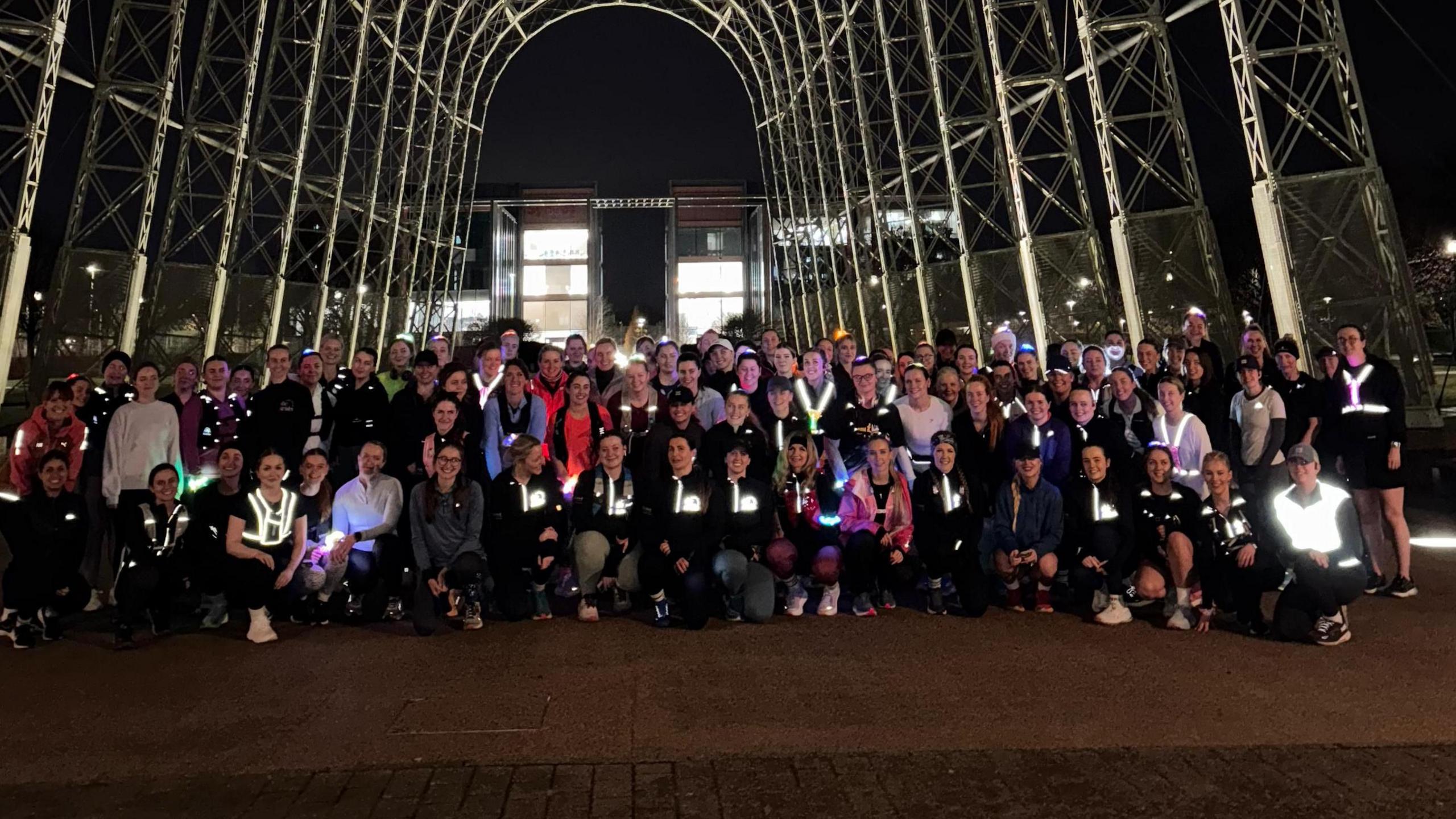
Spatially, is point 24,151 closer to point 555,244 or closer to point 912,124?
point 912,124

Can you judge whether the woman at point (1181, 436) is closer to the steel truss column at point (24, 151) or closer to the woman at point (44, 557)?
the woman at point (44, 557)

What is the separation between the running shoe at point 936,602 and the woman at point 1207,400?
2.79 metres

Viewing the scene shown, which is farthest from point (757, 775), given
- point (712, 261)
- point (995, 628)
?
point (712, 261)

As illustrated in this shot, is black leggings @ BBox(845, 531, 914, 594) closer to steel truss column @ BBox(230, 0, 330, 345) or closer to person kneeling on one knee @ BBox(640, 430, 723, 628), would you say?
person kneeling on one knee @ BBox(640, 430, 723, 628)

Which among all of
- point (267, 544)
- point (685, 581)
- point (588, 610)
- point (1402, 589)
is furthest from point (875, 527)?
point (267, 544)

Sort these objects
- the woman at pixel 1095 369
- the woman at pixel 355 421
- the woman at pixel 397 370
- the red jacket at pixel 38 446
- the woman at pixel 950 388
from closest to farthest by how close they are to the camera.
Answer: the red jacket at pixel 38 446
the woman at pixel 355 421
the woman at pixel 950 388
the woman at pixel 1095 369
the woman at pixel 397 370

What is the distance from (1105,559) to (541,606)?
3.86 m

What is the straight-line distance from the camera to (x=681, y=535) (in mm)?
6148

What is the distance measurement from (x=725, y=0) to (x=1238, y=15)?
80.5ft

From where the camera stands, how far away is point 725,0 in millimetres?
33750

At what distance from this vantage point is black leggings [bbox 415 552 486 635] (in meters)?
5.84

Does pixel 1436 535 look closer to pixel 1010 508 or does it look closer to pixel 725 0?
pixel 1010 508

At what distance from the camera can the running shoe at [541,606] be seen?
6.26 meters

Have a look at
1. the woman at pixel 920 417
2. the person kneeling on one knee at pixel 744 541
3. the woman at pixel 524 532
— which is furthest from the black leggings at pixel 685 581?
the woman at pixel 920 417
